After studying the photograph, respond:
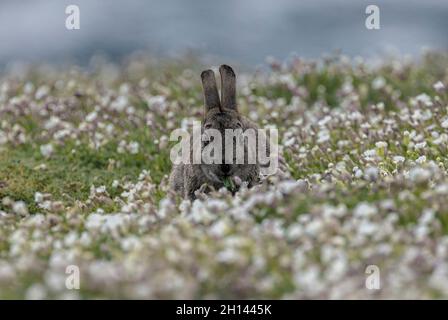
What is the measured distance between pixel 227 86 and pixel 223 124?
816 mm

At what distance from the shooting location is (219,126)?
1035 centimetres

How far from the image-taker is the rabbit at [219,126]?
10422 mm

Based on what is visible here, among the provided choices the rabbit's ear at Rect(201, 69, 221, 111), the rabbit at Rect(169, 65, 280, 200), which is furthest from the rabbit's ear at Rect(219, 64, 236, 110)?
the rabbit's ear at Rect(201, 69, 221, 111)

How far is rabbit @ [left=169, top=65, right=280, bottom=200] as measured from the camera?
1042 centimetres

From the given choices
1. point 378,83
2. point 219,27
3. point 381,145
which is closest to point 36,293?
point 381,145

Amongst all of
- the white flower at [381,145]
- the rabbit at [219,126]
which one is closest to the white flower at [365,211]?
the rabbit at [219,126]

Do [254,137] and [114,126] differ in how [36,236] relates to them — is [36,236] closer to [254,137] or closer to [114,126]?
[254,137]

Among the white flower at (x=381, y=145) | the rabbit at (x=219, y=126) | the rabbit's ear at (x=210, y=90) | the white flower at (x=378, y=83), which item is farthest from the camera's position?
the white flower at (x=378, y=83)

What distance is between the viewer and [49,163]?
14633 millimetres

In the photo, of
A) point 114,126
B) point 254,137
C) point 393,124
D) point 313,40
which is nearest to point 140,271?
point 254,137

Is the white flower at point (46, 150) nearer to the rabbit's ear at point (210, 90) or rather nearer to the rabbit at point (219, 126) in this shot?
the rabbit at point (219, 126)

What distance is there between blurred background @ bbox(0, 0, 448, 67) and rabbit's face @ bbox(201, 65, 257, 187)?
26.4 metres

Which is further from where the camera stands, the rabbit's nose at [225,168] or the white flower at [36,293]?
the rabbit's nose at [225,168]

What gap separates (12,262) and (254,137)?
3.96 metres
